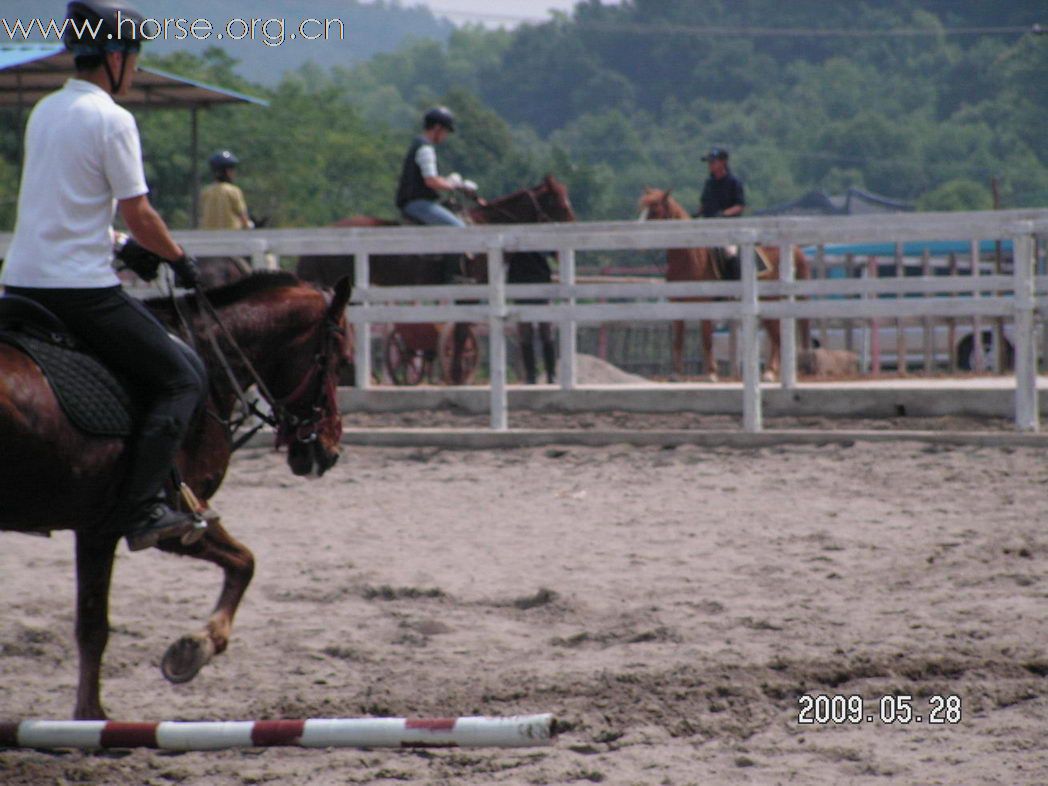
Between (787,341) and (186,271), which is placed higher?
(186,271)

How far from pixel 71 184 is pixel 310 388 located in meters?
1.46

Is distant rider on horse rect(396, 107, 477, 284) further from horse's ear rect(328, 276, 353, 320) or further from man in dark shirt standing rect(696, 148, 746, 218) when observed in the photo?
horse's ear rect(328, 276, 353, 320)

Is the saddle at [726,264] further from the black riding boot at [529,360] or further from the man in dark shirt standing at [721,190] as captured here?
the black riding boot at [529,360]

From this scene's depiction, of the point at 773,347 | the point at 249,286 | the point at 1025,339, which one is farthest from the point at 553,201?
the point at 249,286

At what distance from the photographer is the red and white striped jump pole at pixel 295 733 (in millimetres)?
4457

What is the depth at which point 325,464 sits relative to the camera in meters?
6.20

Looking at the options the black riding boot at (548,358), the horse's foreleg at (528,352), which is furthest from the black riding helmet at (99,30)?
the horse's foreleg at (528,352)

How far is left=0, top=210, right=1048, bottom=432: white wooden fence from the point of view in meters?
11.2

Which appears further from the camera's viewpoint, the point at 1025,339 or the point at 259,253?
the point at 259,253

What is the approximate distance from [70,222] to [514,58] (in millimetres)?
161187

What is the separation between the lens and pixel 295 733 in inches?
181

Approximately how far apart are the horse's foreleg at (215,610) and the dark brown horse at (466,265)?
399 inches

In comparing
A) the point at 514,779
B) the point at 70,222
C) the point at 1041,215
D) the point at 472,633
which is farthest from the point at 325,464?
the point at 1041,215

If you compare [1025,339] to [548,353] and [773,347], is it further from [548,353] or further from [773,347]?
[548,353]
